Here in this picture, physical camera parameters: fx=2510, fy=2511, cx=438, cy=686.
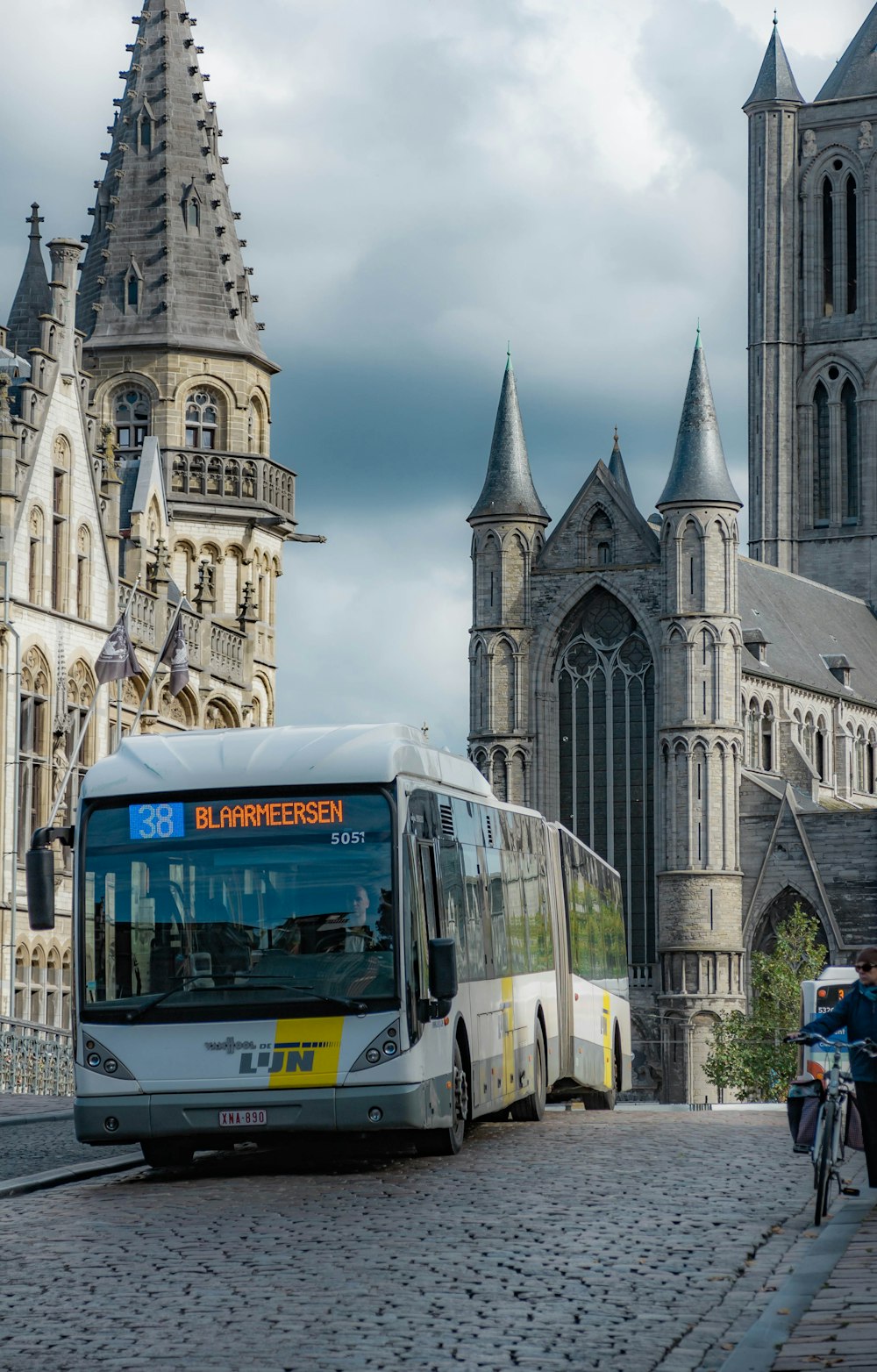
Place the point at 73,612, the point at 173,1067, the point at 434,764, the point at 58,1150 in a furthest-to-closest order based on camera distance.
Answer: the point at 73,612 → the point at 58,1150 → the point at 434,764 → the point at 173,1067

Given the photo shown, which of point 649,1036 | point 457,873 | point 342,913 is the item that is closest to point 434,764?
point 457,873

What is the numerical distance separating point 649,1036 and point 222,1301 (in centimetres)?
6866

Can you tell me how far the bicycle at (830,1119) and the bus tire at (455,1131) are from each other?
3758mm

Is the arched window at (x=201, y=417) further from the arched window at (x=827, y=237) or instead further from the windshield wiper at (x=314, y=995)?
the arched window at (x=827, y=237)

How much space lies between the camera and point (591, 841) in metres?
79.7

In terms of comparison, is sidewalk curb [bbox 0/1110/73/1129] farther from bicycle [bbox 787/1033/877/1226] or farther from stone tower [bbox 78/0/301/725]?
stone tower [bbox 78/0/301/725]

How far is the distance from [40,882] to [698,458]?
221ft

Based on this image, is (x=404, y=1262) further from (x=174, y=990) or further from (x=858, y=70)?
(x=858, y=70)

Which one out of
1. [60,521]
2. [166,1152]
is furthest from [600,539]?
[166,1152]

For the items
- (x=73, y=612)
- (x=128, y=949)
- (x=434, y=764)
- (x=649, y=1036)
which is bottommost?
(x=649, y=1036)

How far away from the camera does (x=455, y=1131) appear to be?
661 inches

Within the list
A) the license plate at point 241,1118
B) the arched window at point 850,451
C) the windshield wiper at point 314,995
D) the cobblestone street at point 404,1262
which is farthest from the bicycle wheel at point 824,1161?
the arched window at point 850,451

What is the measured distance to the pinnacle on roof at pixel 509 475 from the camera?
83.1m

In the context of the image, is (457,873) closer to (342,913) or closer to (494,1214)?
(342,913)
